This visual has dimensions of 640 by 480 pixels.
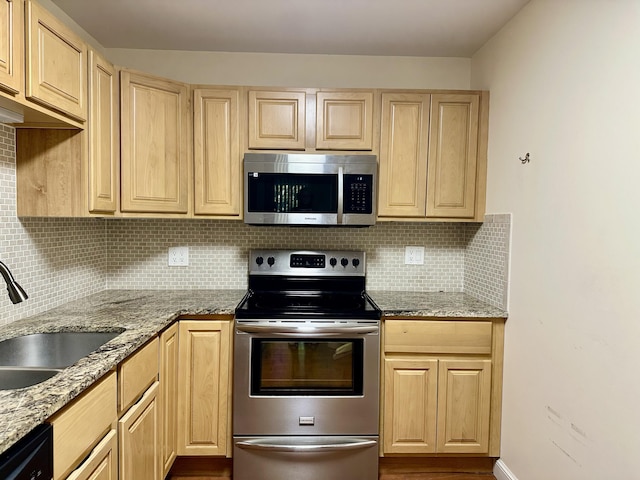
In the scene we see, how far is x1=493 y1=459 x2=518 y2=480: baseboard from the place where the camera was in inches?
74.5

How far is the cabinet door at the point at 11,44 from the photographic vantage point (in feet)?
3.81

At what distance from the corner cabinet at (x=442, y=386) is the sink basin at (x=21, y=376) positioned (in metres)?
1.47

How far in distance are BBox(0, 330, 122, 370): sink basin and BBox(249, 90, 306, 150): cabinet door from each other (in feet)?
4.14

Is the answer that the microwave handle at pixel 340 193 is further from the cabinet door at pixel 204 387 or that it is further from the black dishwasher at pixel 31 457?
the black dishwasher at pixel 31 457

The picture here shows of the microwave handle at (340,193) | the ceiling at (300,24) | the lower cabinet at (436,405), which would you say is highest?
the ceiling at (300,24)

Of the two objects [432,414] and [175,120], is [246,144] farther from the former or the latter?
[432,414]

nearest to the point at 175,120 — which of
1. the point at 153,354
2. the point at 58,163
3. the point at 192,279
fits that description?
the point at 58,163

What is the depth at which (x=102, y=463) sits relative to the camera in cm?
120

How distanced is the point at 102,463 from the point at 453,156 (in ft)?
7.09

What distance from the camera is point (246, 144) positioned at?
213 centimetres

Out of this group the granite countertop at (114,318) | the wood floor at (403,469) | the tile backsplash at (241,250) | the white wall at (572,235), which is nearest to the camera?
the granite countertop at (114,318)

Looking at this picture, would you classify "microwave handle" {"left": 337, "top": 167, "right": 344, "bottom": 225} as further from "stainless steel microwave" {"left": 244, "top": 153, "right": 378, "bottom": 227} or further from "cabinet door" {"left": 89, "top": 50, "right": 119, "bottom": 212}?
"cabinet door" {"left": 89, "top": 50, "right": 119, "bottom": 212}

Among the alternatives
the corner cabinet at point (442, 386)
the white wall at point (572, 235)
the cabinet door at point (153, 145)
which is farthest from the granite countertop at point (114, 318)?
the cabinet door at point (153, 145)

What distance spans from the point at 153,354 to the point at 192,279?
897mm
